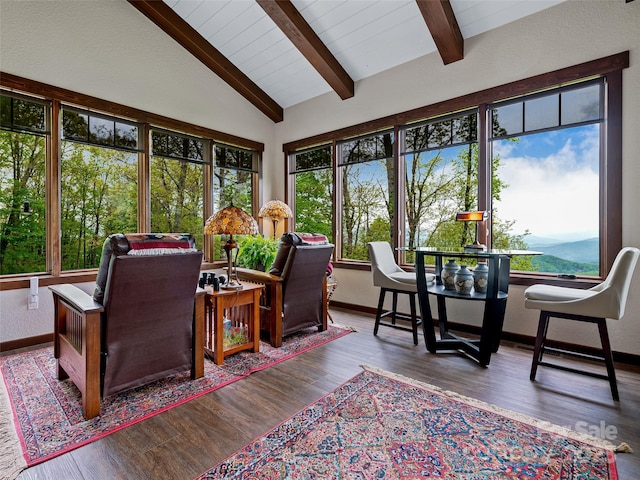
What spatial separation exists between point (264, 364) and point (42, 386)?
63.0 inches

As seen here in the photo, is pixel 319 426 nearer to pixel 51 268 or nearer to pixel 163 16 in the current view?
pixel 51 268

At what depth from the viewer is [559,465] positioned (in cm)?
161

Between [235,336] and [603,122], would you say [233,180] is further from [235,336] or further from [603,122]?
[603,122]

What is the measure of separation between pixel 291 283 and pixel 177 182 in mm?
2665

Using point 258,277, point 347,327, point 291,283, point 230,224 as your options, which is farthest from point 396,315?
point 230,224

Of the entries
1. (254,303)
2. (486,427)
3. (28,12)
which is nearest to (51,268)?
(254,303)

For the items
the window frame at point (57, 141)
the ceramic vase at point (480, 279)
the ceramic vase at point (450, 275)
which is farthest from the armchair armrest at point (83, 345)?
the ceramic vase at point (480, 279)

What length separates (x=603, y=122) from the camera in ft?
9.91

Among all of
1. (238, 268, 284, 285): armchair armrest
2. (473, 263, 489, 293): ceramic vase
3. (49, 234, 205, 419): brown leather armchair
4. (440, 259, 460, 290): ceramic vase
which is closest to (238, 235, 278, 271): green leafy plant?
(238, 268, 284, 285): armchair armrest

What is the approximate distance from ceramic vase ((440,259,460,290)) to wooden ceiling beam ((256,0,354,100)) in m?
3.06

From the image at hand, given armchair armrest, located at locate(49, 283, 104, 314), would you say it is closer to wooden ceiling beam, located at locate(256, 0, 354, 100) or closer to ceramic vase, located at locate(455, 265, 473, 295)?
ceramic vase, located at locate(455, 265, 473, 295)

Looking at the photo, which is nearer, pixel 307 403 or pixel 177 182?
pixel 307 403

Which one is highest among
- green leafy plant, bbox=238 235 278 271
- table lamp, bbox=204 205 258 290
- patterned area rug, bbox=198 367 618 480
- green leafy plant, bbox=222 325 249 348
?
table lamp, bbox=204 205 258 290

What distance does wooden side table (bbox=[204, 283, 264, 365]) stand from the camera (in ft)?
8.92
